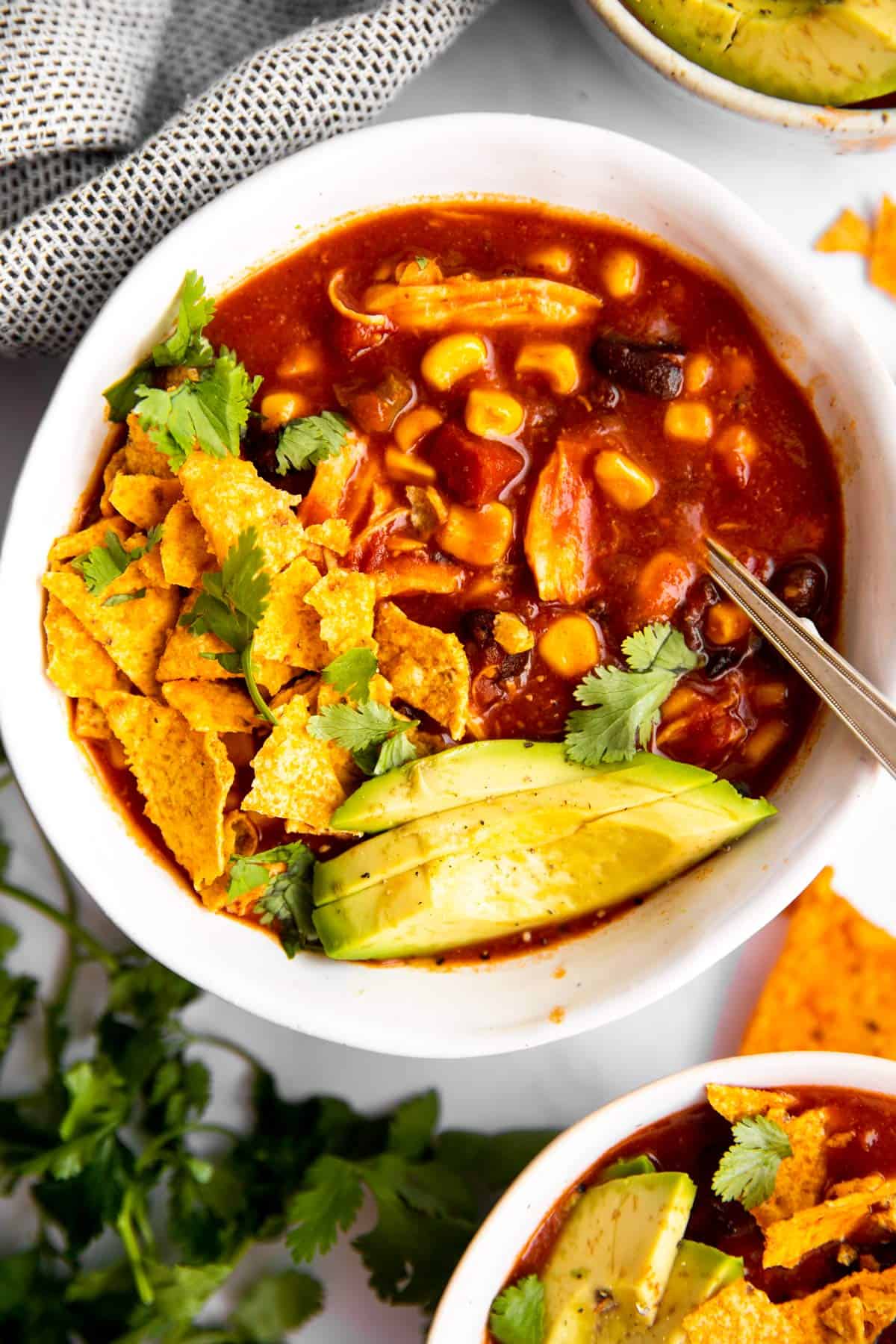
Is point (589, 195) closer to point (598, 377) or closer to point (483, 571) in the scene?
point (598, 377)

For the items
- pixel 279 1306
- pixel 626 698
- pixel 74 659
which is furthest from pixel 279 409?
pixel 279 1306

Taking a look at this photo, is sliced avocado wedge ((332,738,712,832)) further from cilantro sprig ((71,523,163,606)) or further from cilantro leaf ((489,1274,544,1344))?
cilantro leaf ((489,1274,544,1344))

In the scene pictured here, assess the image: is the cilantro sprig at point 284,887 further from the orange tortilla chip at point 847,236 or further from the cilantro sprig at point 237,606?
the orange tortilla chip at point 847,236

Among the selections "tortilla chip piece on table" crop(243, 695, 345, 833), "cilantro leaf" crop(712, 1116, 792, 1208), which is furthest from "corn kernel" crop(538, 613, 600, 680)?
"cilantro leaf" crop(712, 1116, 792, 1208)

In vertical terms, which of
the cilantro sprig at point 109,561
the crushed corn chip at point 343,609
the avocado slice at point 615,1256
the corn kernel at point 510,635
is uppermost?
the corn kernel at point 510,635

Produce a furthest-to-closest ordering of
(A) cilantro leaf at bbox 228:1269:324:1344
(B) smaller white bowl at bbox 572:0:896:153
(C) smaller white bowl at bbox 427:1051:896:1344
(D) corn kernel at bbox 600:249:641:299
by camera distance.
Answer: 1. (A) cilantro leaf at bbox 228:1269:324:1344
2. (C) smaller white bowl at bbox 427:1051:896:1344
3. (D) corn kernel at bbox 600:249:641:299
4. (B) smaller white bowl at bbox 572:0:896:153

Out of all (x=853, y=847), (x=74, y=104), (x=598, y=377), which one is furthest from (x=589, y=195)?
(x=853, y=847)

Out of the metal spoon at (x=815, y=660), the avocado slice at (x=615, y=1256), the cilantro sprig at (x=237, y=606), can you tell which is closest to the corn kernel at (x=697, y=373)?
the metal spoon at (x=815, y=660)
